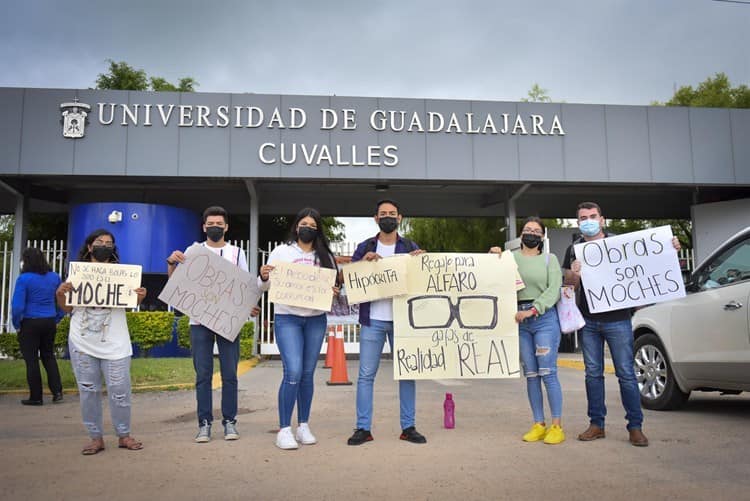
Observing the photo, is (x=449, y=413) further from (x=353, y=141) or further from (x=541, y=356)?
(x=353, y=141)

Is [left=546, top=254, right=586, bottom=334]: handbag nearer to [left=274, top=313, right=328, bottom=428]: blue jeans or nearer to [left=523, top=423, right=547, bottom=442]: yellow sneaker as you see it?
[left=523, top=423, right=547, bottom=442]: yellow sneaker

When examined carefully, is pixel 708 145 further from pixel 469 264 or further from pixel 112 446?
pixel 112 446

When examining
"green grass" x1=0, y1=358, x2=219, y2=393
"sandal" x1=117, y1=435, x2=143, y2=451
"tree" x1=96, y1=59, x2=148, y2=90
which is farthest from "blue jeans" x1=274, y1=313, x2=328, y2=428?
"tree" x1=96, y1=59, x2=148, y2=90

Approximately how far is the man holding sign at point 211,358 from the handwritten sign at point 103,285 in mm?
356

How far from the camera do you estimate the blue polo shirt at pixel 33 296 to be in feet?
26.6

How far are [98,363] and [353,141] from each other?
949 centimetres

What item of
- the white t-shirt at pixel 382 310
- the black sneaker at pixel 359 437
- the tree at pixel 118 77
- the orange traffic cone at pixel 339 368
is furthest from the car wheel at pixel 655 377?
the tree at pixel 118 77

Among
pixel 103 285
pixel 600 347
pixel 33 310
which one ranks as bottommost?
pixel 600 347

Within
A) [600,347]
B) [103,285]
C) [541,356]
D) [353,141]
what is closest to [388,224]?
[541,356]

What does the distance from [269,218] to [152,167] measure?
10764 mm

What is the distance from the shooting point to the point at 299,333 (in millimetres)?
5438

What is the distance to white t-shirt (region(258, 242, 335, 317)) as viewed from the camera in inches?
212

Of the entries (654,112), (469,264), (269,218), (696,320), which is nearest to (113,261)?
(469,264)

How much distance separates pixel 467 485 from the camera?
417 cm
